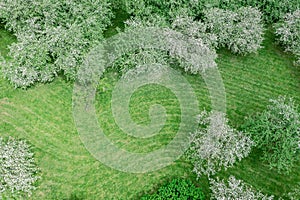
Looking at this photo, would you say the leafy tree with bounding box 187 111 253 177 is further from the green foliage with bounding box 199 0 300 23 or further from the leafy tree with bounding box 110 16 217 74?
the green foliage with bounding box 199 0 300 23

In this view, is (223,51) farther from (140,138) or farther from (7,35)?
(7,35)

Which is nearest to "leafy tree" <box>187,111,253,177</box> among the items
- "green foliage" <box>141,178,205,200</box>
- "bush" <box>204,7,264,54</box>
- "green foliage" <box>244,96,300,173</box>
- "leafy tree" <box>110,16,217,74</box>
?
"green foliage" <box>244,96,300,173</box>

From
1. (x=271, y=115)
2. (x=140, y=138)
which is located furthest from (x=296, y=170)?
(x=140, y=138)

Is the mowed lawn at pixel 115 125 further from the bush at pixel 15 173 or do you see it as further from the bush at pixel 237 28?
the bush at pixel 237 28

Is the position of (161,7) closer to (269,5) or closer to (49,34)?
(49,34)

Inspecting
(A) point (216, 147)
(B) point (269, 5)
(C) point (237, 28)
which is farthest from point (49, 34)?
(B) point (269, 5)
